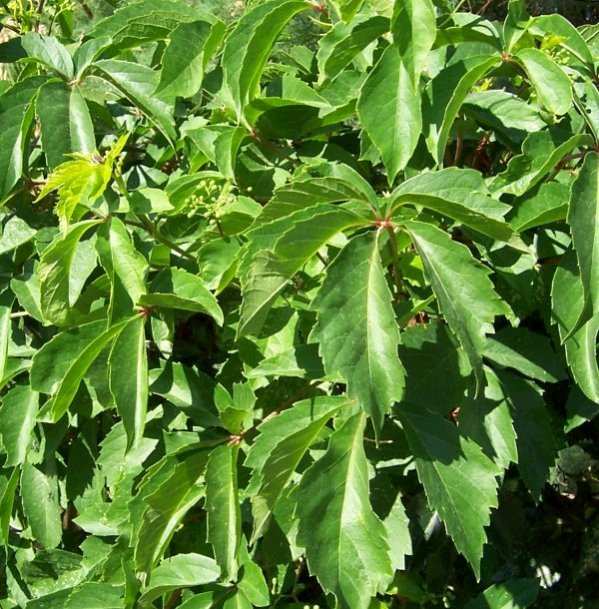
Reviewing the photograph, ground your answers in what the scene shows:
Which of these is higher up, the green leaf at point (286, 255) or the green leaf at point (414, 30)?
the green leaf at point (414, 30)

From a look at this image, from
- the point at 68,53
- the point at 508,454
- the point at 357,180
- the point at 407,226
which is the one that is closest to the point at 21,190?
the point at 68,53

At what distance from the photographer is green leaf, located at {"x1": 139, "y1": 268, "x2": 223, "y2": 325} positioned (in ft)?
4.52

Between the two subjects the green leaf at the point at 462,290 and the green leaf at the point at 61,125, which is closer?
the green leaf at the point at 462,290

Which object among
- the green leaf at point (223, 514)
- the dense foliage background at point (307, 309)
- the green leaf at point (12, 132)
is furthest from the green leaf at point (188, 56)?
the green leaf at point (223, 514)

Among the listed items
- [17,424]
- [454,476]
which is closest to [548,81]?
[454,476]

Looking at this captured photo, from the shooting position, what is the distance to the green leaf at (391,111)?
1295mm

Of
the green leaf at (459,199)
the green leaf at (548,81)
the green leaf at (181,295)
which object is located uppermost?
the green leaf at (548,81)

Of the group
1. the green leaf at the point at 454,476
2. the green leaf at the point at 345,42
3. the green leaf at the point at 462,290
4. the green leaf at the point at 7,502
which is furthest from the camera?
the green leaf at the point at 7,502

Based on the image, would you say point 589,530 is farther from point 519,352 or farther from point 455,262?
point 455,262

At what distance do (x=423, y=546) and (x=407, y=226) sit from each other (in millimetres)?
783

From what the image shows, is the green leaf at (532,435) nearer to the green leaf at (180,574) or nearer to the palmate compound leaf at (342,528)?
the palmate compound leaf at (342,528)

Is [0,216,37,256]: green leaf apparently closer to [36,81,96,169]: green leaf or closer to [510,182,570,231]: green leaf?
[36,81,96,169]: green leaf

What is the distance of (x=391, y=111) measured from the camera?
1309 millimetres

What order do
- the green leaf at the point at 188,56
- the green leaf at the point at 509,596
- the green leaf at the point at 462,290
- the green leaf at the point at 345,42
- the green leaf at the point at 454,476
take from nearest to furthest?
1. the green leaf at the point at 462,290
2. the green leaf at the point at 454,476
3. the green leaf at the point at 345,42
4. the green leaf at the point at 188,56
5. the green leaf at the point at 509,596
